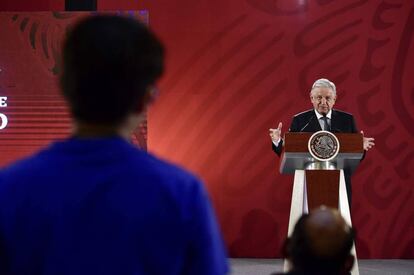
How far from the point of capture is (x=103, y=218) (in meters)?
0.98

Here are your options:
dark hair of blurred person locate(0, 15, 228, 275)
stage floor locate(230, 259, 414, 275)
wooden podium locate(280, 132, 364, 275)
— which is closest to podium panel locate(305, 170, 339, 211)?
wooden podium locate(280, 132, 364, 275)

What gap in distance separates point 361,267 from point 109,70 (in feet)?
18.6

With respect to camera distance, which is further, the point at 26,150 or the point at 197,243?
the point at 26,150

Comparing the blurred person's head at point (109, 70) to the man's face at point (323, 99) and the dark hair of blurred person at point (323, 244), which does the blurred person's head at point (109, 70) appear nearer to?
the dark hair of blurred person at point (323, 244)

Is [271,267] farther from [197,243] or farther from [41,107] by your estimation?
[197,243]

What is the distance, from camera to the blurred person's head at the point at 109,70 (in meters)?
0.99

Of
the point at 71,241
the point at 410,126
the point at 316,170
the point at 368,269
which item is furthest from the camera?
the point at 410,126

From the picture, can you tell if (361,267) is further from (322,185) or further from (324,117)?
(322,185)

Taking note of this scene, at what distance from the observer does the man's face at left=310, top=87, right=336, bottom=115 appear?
17.5ft

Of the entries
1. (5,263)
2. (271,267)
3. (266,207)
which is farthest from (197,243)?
(266,207)

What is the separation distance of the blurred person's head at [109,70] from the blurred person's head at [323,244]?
52 centimetres

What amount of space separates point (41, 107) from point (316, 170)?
3.29m

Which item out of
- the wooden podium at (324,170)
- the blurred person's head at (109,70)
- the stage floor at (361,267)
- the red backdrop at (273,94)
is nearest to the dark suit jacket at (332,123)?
the wooden podium at (324,170)

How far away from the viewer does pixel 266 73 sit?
7000 millimetres
